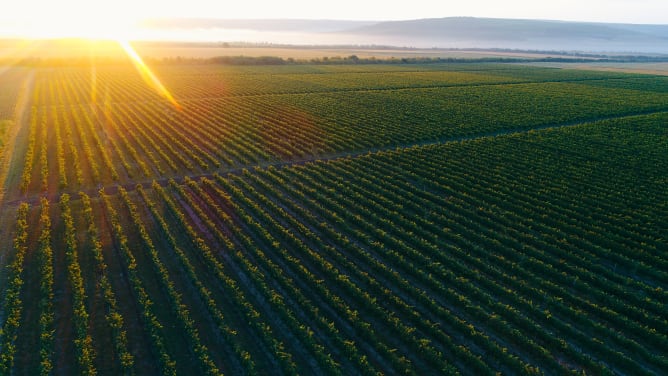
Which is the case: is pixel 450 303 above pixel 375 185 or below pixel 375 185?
below

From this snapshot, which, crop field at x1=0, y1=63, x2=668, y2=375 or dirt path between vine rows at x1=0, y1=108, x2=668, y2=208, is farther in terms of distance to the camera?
dirt path between vine rows at x1=0, y1=108, x2=668, y2=208

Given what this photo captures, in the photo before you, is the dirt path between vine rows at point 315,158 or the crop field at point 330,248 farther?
the dirt path between vine rows at point 315,158

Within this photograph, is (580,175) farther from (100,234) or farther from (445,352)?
(100,234)

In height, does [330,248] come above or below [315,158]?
below

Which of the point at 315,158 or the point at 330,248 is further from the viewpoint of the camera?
the point at 315,158

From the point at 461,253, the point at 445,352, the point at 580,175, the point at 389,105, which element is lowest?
the point at 445,352

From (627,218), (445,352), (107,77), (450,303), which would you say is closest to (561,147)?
(627,218)

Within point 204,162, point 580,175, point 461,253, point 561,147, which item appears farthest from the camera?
point 561,147

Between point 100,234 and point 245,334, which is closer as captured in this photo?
point 245,334
